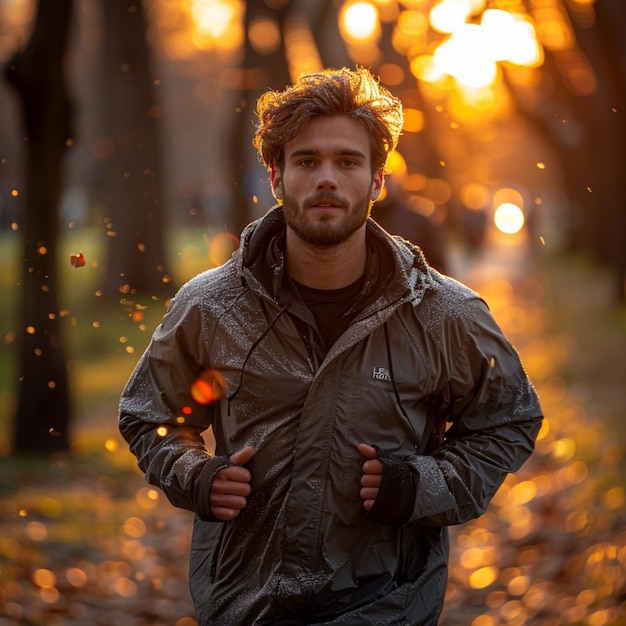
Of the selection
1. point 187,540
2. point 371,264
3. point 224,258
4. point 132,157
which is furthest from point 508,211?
point 371,264

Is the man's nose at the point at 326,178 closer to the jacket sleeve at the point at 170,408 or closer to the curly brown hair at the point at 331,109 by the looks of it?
the curly brown hair at the point at 331,109

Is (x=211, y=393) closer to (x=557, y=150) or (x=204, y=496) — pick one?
(x=204, y=496)

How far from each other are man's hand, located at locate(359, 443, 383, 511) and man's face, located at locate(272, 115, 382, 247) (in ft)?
2.25

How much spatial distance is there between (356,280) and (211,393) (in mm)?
617

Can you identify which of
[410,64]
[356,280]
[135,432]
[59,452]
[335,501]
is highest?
[410,64]

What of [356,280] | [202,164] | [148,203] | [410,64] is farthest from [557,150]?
[202,164]

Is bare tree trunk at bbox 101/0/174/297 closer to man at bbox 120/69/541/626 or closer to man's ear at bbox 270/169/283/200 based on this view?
man's ear at bbox 270/169/283/200

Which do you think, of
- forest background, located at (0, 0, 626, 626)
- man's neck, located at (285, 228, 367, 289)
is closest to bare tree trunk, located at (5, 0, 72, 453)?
forest background, located at (0, 0, 626, 626)

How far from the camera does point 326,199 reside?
12.3 feet

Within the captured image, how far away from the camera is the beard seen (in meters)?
3.75

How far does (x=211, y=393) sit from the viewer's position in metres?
3.92

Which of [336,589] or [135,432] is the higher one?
[135,432]

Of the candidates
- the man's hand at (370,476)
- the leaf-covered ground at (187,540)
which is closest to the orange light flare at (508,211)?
the leaf-covered ground at (187,540)

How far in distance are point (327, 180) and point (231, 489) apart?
1025 mm
